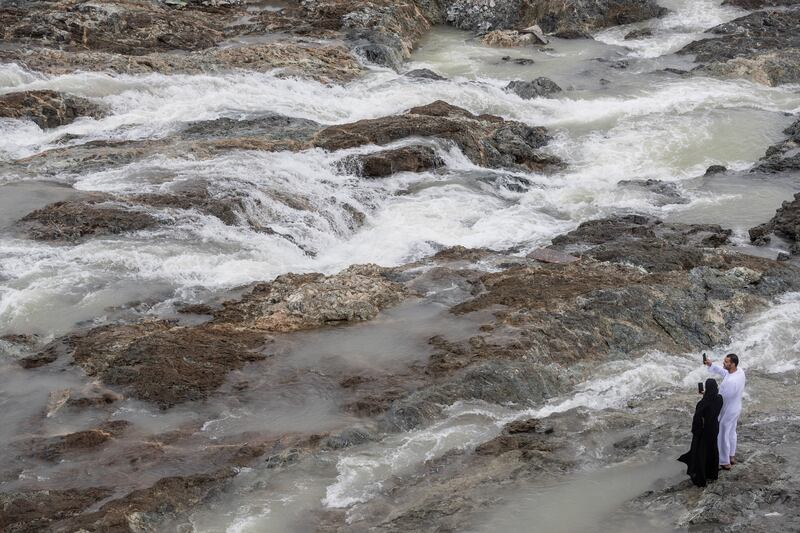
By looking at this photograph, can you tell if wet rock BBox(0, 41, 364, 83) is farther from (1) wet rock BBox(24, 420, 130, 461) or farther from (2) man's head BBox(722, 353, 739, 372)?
(2) man's head BBox(722, 353, 739, 372)

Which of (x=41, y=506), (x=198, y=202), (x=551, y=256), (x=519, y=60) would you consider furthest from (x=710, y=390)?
(x=519, y=60)

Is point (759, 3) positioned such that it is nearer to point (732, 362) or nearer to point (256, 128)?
point (256, 128)

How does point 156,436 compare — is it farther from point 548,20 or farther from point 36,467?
point 548,20

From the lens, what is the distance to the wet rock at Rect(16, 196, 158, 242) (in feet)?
42.2

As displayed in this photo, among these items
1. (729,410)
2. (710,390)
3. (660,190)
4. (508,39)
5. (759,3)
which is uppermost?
(759,3)

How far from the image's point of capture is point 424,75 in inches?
901

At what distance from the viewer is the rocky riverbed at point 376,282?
7.30 m

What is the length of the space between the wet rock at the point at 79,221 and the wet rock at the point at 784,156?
12147 millimetres

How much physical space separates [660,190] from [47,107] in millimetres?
12954

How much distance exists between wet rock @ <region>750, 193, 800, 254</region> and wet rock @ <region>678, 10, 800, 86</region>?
387 inches

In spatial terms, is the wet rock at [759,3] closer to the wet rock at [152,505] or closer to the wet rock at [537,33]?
the wet rock at [537,33]

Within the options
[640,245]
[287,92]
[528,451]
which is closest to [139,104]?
[287,92]

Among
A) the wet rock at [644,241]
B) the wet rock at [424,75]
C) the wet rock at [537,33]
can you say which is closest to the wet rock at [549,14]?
the wet rock at [537,33]

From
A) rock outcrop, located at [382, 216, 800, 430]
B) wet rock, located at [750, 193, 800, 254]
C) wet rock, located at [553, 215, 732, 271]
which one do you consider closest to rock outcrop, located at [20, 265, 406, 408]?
rock outcrop, located at [382, 216, 800, 430]
